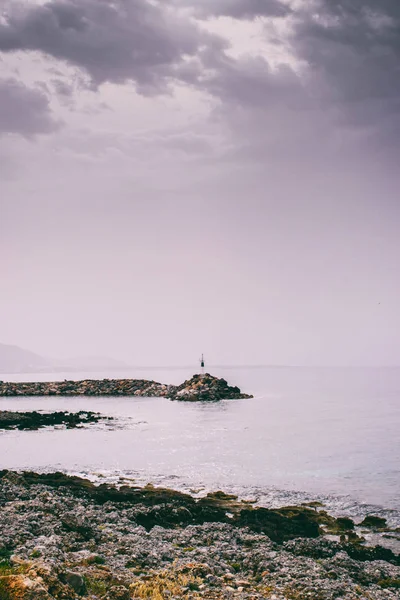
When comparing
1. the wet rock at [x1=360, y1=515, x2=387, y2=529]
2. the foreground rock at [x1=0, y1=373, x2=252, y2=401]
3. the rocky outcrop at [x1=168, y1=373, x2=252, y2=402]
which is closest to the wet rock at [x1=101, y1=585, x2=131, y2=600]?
the wet rock at [x1=360, y1=515, x2=387, y2=529]

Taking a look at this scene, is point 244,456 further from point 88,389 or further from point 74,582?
point 88,389

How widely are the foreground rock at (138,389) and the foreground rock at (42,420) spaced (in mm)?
36469

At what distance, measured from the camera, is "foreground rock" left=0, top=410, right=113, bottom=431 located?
206 feet

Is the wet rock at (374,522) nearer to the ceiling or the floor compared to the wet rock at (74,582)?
nearer to the floor

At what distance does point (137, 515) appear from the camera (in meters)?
22.4

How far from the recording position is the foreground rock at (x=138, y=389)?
4208 inches

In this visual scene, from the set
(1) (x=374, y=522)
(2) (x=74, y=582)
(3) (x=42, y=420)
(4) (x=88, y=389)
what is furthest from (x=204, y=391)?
(2) (x=74, y=582)

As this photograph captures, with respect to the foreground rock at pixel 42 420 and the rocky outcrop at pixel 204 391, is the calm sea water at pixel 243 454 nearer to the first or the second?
the foreground rock at pixel 42 420

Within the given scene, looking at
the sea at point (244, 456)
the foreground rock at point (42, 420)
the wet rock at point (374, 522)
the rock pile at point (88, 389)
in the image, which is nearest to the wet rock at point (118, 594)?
the sea at point (244, 456)

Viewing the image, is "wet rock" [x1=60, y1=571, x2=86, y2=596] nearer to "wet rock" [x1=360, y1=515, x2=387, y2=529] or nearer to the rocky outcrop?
"wet rock" [x1=360, y1=515, x2=387, y2=529]

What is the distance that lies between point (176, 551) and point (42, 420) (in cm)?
5472

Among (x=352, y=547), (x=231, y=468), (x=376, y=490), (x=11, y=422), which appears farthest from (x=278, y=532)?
(x=11, y=422)

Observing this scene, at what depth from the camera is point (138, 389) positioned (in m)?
125

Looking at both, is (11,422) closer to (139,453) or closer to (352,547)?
(139,453)
